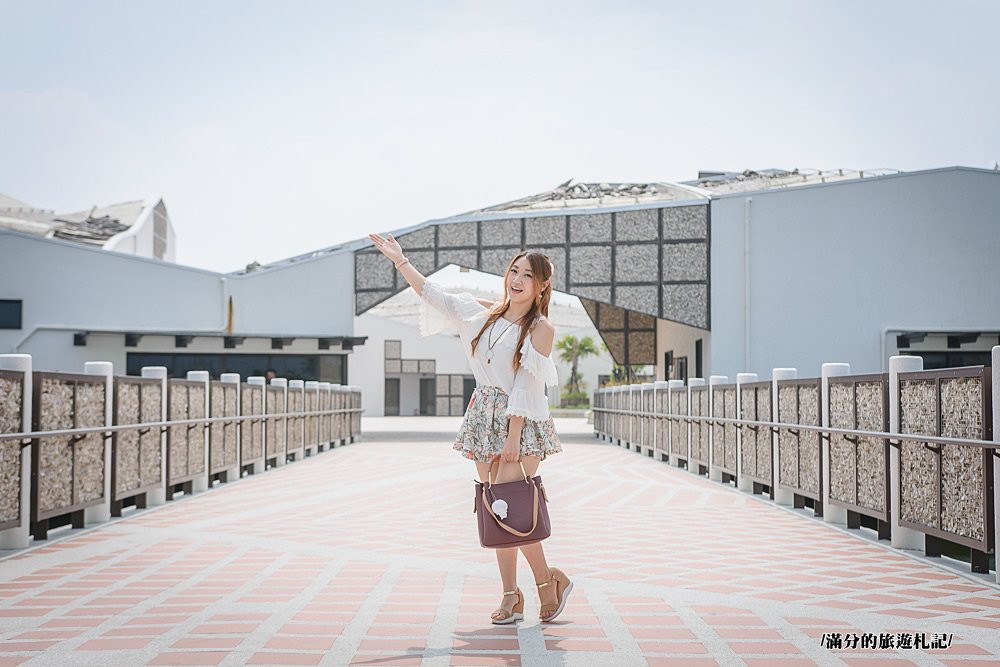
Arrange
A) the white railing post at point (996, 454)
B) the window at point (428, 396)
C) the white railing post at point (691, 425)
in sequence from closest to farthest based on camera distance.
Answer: the white railing post at point (996, 454)
the white railing post at point (691, 425)
the window at point (428, 396)

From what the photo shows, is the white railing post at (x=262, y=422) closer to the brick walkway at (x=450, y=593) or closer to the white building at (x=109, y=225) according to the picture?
the brick walkway at (x=450, y=593)

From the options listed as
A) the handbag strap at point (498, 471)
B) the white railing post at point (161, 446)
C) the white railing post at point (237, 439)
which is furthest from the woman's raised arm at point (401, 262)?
the white railing post at point (237, 439)

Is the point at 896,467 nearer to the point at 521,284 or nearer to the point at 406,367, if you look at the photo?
the point at 521,284

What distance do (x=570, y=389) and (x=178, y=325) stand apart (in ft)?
150

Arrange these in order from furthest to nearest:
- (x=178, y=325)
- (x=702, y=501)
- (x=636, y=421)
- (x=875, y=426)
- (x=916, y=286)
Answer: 1. (x=178, y=325)
2. (x=916, y=286)
3. (x=636, y=421)
4. (x=702, y=501)
5. (x=875, y=426)

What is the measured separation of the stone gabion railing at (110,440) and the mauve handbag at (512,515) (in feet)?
12.4

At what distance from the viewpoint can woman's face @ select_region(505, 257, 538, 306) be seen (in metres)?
4.53

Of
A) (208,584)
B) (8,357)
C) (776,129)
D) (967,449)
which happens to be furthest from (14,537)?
(776,129)

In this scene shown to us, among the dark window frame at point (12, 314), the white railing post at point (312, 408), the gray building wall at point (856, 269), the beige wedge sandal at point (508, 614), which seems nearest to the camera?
the beige wedge sandal at point (508, 614)

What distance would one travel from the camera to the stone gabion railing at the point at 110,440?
275 inches

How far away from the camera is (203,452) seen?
38.4 feet

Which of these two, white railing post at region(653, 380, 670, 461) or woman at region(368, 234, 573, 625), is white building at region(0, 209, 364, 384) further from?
woman at region(368, 234, 573, 625)

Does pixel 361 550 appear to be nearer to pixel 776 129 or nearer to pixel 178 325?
pixel 776 129

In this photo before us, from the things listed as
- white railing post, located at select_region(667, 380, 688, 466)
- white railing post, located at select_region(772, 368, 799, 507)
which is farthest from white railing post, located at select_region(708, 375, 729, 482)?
white railing post, located at select_region(772, 368, 799, 507)
